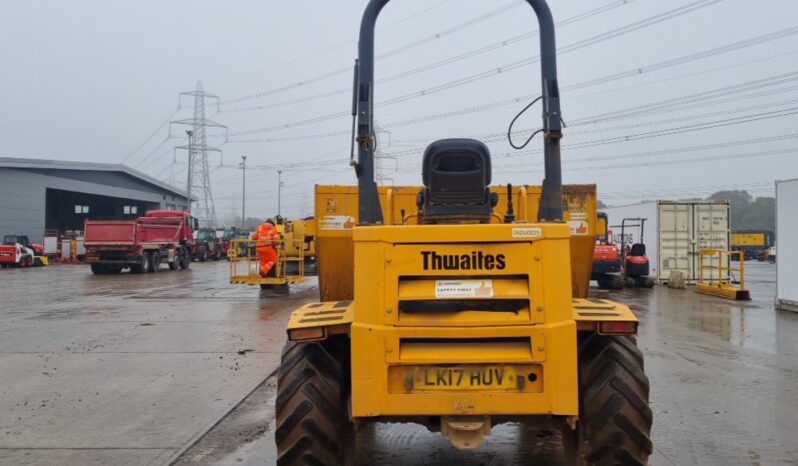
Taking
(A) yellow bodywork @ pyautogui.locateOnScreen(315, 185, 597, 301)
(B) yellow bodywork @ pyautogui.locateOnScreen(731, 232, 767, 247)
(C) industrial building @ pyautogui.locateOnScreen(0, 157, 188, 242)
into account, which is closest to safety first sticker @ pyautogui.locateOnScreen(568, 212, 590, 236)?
(A) yellow bodywork @ pyautogui.locateOnScreen(315, 185, 597, 301)

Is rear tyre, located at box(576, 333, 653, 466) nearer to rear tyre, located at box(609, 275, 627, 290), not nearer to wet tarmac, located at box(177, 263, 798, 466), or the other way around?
wet tarmac, located at box(177, 263, 798, 466)

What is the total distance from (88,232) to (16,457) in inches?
1008

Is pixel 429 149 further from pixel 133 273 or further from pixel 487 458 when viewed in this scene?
pixel 133 273

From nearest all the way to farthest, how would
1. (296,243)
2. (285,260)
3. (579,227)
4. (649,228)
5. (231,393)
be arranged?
(579,227)
(231,393)
(285,260)
(296,243)
(649,228)

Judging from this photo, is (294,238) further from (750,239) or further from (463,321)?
(750,239)

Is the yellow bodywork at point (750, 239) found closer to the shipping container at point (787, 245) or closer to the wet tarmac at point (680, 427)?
the shipping container at point (787, 245)

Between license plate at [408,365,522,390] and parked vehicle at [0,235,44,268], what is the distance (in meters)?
37.5

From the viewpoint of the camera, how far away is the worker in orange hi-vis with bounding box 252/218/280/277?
1867cm

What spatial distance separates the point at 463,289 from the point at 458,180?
36.2 inches

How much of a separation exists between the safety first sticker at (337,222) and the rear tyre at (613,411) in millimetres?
3790

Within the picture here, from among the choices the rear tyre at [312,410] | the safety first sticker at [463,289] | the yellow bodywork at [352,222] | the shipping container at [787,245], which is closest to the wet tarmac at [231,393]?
the shipping container at [787,245]

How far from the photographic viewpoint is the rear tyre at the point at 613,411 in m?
3.70

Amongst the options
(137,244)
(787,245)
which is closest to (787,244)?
(787,245)

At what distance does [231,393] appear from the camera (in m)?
7.01
